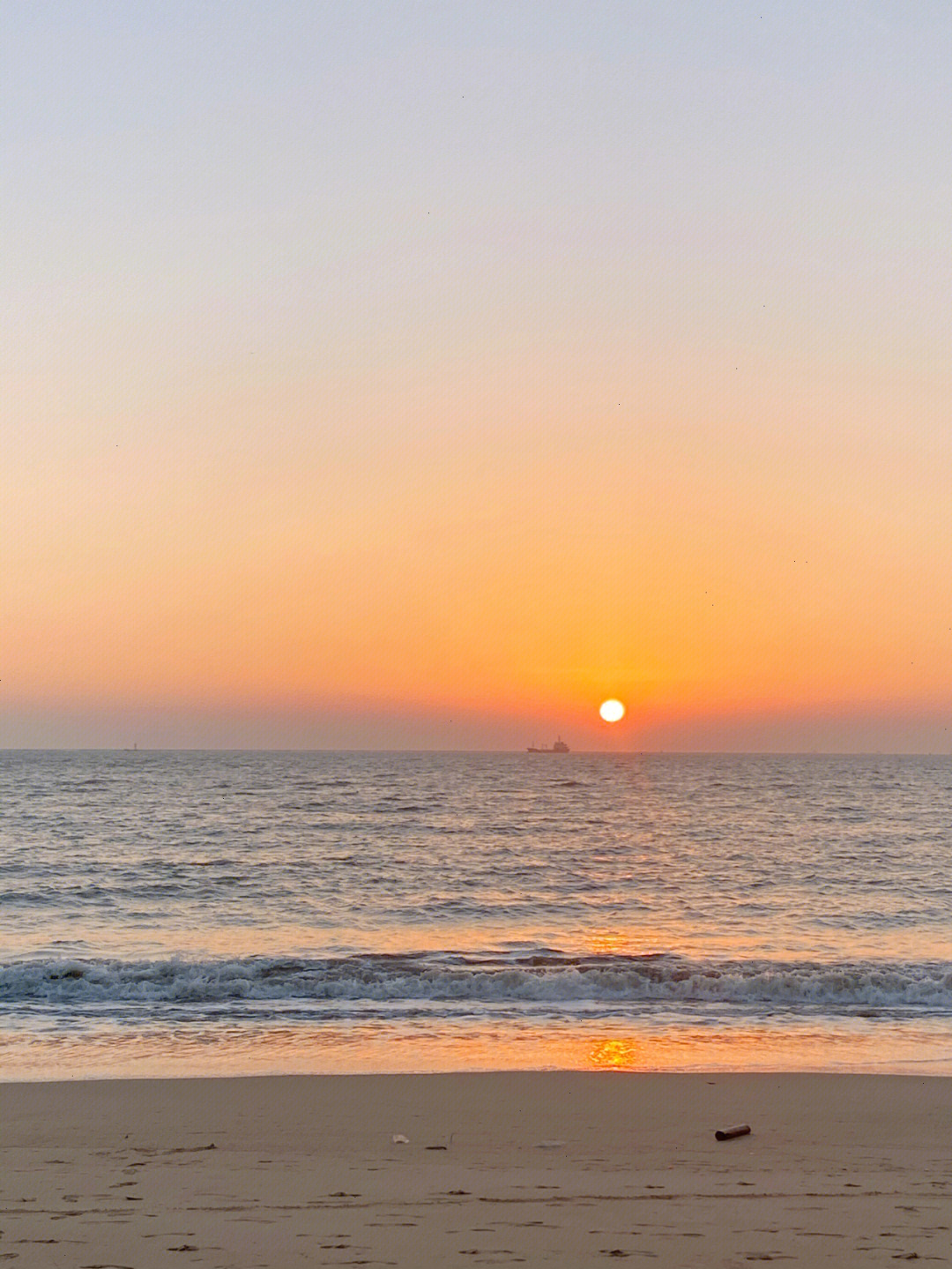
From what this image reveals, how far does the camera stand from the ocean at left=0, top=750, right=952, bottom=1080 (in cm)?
1278

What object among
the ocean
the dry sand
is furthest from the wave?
the dry sand

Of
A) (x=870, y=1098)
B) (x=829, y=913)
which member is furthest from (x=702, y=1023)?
(x=829, y=913)

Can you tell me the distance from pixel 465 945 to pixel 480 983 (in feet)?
12.5

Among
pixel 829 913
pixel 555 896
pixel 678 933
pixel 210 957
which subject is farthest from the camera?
pixel 555 896

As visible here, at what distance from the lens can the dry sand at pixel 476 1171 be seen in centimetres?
621

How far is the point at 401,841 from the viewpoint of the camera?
41.5 meters

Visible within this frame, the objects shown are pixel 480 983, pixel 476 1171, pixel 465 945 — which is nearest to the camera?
pixel 476 1171

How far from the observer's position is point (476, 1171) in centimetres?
777

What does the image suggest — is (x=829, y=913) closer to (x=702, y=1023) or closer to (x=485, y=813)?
→ (x=702, y=1023)

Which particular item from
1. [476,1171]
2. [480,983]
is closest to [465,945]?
[480,983]

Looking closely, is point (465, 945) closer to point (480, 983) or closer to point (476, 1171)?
point (480, 983)

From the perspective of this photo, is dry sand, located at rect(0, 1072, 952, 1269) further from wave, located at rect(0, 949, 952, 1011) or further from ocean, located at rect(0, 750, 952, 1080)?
wave, located at rect(0, 949, 952, 1011)

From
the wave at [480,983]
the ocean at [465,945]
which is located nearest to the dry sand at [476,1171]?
the ocean at [465,945]

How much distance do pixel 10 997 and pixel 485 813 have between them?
41.4 meters
